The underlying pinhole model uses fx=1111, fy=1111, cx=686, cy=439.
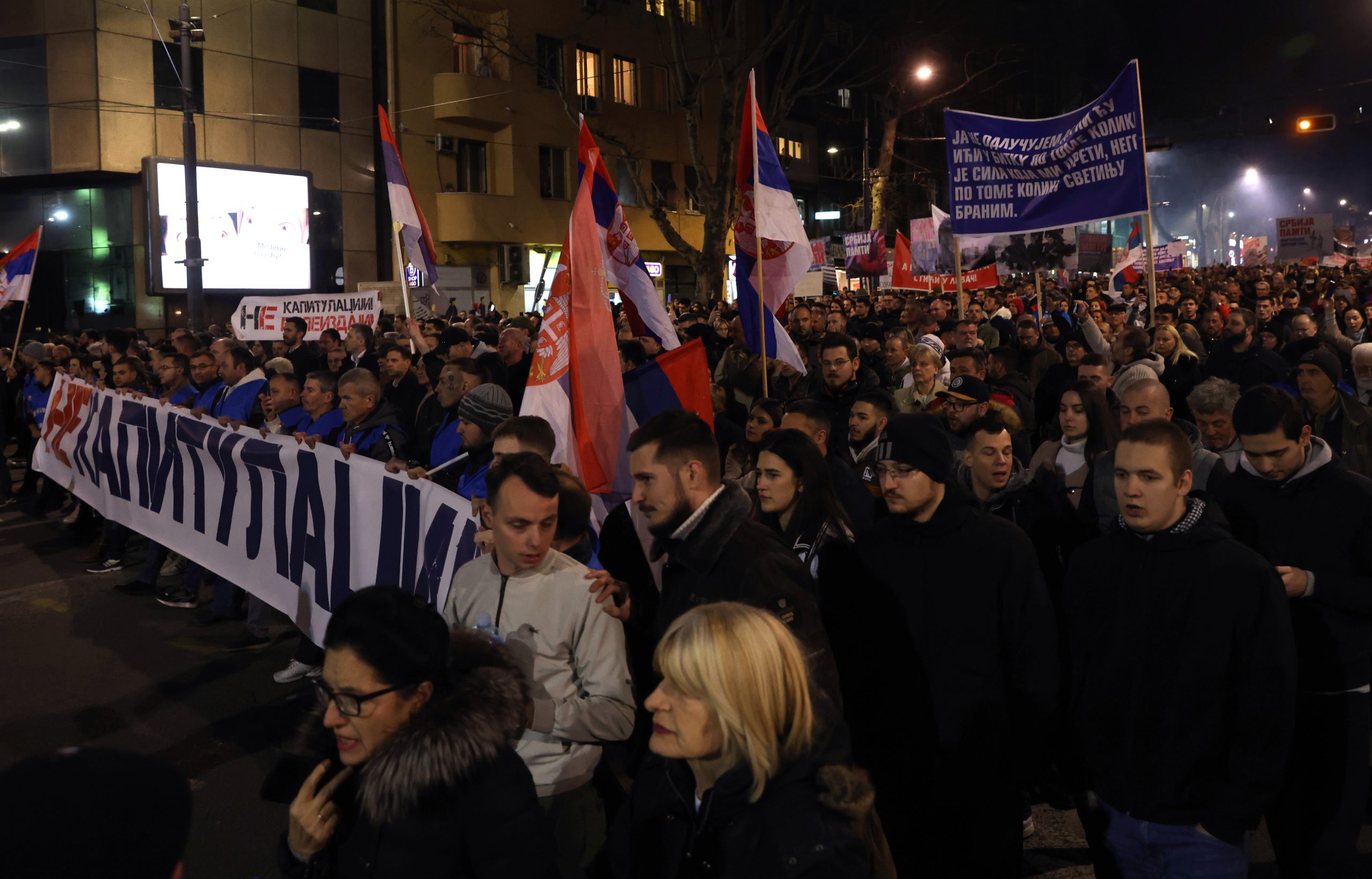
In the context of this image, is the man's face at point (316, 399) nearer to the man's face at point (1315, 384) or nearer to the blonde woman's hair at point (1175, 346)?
the man's face at point (1315, 384)

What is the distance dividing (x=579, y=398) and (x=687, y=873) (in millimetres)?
3574

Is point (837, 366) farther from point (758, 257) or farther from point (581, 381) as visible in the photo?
point (581, 381)

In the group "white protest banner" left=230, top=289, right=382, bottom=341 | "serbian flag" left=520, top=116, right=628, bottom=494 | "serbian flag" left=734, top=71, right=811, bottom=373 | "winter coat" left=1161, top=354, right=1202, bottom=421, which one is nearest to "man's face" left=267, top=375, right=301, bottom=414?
"serbian flag" left=520, top=116, right=628, bottom=494

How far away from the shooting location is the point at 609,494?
5.57m

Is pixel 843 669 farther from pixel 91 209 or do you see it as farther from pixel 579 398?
A: pixel 91 209

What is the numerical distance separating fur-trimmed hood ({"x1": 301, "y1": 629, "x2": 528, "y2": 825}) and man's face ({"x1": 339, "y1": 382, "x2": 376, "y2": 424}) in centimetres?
440

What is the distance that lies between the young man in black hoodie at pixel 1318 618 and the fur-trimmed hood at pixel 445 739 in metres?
2.54

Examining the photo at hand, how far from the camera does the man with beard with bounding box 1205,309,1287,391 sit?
8570 millimetres

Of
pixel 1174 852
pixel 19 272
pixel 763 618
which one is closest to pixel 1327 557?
pixel 1174 852

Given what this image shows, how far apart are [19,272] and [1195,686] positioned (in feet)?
48.5

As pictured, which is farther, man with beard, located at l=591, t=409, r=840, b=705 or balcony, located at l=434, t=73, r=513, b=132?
balcony, located at l=434, t=73, r=513, b=132

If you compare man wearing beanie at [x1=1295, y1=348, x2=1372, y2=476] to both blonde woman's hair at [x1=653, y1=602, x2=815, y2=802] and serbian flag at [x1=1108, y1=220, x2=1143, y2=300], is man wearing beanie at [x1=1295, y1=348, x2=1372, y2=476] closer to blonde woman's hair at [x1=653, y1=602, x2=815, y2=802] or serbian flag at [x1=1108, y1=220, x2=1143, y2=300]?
blonde woman's hair at [x1=653, y1=602, x2=815, y2=802]

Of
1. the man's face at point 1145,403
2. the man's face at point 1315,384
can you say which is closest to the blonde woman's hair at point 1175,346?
the man's face at point 1315,384

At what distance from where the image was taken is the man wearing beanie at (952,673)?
329cm
